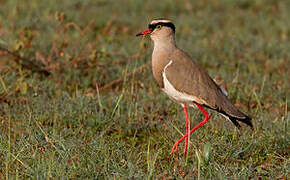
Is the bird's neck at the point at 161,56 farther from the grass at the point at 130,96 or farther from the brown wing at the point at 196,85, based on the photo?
the grass at the point at 130,96

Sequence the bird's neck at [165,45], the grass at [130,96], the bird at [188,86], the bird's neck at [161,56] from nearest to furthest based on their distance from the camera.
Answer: the grass at [130,96] → the bird at [188,86] → the bird's neck at [161,56] → the bird's neck at [165,45]

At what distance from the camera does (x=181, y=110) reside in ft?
16.4

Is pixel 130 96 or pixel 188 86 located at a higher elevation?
pixel 188 86

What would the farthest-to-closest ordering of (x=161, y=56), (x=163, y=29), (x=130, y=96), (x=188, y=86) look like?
1. (x=130, y=96)
2. (x=163, y=29)
3. (x=161, y=56)
4. (x=188, y=86)

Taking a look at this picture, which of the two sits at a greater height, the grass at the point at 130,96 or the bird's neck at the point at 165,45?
the bird's neck at the point at 165,45

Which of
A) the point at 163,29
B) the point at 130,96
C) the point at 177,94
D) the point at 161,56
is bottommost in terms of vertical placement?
the point at 130,96

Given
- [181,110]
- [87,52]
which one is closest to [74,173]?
[181,110]

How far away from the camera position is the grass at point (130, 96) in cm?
351

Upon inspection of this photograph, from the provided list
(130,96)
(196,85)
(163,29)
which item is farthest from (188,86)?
(130,96)

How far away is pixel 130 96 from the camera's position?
5.01 metres

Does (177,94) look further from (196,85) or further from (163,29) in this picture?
(163,29)

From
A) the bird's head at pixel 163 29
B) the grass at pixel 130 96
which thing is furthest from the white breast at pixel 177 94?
the bird's head at pixel 163 29

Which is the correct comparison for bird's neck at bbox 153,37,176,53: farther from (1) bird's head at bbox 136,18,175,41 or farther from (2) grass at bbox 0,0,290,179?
(2) grass at bbox 0,0,290,179

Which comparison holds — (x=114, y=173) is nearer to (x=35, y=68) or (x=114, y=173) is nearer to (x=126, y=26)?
(x=35, y=68)
